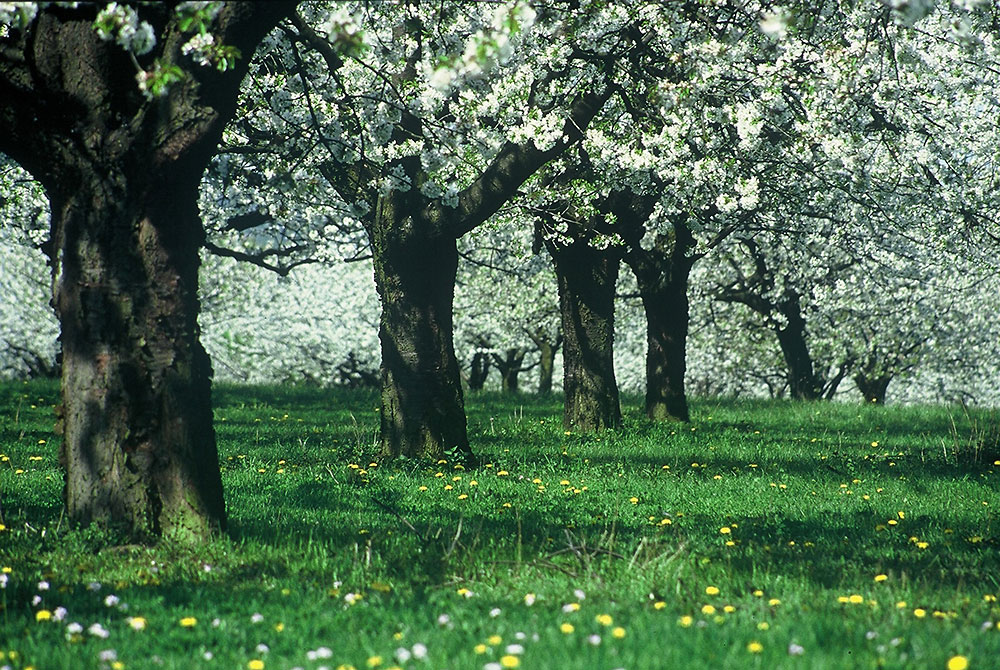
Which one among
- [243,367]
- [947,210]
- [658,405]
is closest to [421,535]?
[658,405]

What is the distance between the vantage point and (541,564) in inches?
243

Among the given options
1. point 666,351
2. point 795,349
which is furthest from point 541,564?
point 795,349

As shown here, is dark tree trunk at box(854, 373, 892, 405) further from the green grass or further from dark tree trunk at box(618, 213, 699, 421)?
the green grass

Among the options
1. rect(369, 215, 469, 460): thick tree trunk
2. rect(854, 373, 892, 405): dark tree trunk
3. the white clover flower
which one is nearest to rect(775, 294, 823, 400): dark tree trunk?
rect(854, 373, 892, 405): dark tree trunk

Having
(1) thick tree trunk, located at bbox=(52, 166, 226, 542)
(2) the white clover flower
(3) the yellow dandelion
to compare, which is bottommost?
(2) the white clover flower

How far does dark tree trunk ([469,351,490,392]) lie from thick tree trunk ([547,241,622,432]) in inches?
975

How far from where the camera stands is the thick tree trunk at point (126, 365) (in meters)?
6.72

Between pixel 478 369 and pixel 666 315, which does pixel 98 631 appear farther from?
pixel 478 369

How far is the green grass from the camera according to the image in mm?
4469

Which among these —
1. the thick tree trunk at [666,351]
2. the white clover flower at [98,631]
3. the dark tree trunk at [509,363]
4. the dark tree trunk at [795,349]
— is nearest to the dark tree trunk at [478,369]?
the dark tree trunk at [509,363]

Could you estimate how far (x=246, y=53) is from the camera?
7.02 meters

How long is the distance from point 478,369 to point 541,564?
114 feet

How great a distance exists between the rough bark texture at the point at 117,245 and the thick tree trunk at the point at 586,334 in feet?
28.2

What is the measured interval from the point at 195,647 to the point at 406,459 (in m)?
6.68
